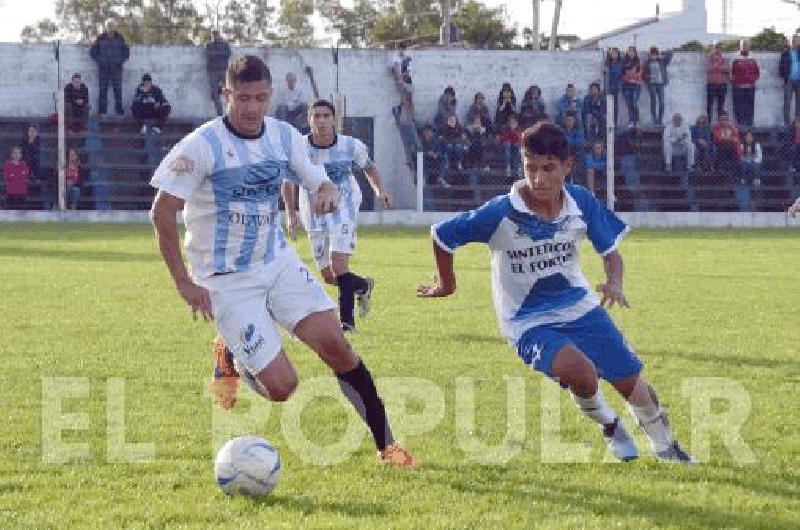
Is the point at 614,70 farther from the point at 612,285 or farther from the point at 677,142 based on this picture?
the point at 612,285

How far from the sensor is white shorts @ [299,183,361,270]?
503 inches

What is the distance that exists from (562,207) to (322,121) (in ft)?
18.6

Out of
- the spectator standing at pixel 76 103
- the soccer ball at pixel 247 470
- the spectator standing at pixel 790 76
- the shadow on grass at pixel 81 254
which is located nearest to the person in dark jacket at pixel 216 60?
the spectator standing at pixel 76 103

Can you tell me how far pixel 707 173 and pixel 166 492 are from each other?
24491 mm

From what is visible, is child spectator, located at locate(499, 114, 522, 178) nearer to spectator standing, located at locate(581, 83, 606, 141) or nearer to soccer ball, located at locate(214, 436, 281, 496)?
spectator standing, located at locate(581, 83, 606, 141)

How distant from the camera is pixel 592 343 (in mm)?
7070

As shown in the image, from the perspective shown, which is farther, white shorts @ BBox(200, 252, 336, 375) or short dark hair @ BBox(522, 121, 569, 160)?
white shorts @ BBox(200, 252, 336, 375)

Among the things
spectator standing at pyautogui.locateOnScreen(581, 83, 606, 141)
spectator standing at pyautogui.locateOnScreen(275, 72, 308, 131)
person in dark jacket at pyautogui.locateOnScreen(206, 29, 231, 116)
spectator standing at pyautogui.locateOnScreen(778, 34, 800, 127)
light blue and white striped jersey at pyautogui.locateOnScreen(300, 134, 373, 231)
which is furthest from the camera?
person in dark jacket at pyautogui.locateOnScreen(206, 29, 231, 116)

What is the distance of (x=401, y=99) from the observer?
33.4 m

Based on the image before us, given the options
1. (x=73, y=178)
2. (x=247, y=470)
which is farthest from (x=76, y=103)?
(x=247, y=470)

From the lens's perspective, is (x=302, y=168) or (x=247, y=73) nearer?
(x=247, y=73)

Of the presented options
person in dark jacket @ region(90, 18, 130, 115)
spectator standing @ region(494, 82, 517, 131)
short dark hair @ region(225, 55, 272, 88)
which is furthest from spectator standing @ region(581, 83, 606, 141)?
short dark hair @ region(225, 55, 272, 88)

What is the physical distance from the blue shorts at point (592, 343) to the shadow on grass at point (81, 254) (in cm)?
1324

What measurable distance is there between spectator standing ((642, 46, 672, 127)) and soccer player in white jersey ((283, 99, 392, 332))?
65.2 ft
